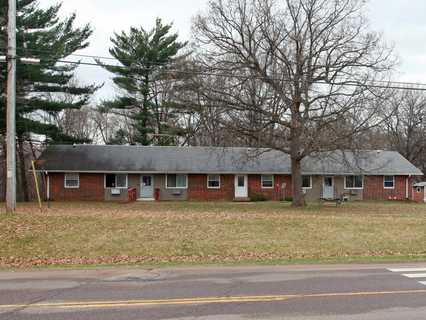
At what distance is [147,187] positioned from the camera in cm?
3878

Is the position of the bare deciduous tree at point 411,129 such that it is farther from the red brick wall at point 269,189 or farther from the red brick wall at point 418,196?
the red brick wall at point 269,189

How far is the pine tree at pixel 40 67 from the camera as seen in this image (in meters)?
30.5

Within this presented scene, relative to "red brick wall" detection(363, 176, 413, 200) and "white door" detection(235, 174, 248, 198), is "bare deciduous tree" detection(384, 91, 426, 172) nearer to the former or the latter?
"red brick wall" detection(363, 176, 413, 200)

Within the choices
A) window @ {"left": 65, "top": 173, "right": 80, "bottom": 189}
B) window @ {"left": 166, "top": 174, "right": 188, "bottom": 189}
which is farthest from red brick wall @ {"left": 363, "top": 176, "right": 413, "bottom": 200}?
window @ {"left": 65, "top": 173, "right": 80, "bottom": 189}

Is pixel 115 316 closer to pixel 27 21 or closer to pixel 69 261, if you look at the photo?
pixel 69 261

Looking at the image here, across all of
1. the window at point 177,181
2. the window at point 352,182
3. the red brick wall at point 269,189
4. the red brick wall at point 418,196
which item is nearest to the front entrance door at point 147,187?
the window at point 177,181

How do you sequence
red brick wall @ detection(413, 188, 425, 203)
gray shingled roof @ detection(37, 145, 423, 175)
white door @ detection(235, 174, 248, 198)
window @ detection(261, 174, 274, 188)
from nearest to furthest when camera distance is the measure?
gray shingled roof @ detection(37, 145, 423, 175)
white door @ detection(235, 174, 248, 198)
window @ detection(261, 174, 274, 188)
red brick wall @ detection(413, 188, 425, 203)

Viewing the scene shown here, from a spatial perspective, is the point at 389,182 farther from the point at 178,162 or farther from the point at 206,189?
the point at 178,162

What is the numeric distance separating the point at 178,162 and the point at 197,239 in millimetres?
22095

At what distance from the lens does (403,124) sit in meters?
63.4

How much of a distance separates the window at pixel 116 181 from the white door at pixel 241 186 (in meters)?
8.57

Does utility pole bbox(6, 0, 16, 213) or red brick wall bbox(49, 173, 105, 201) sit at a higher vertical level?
utility pole bbox(6, 0, 16, 213)

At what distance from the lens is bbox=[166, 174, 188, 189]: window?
1534 inches

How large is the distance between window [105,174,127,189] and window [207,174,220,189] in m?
6.38
